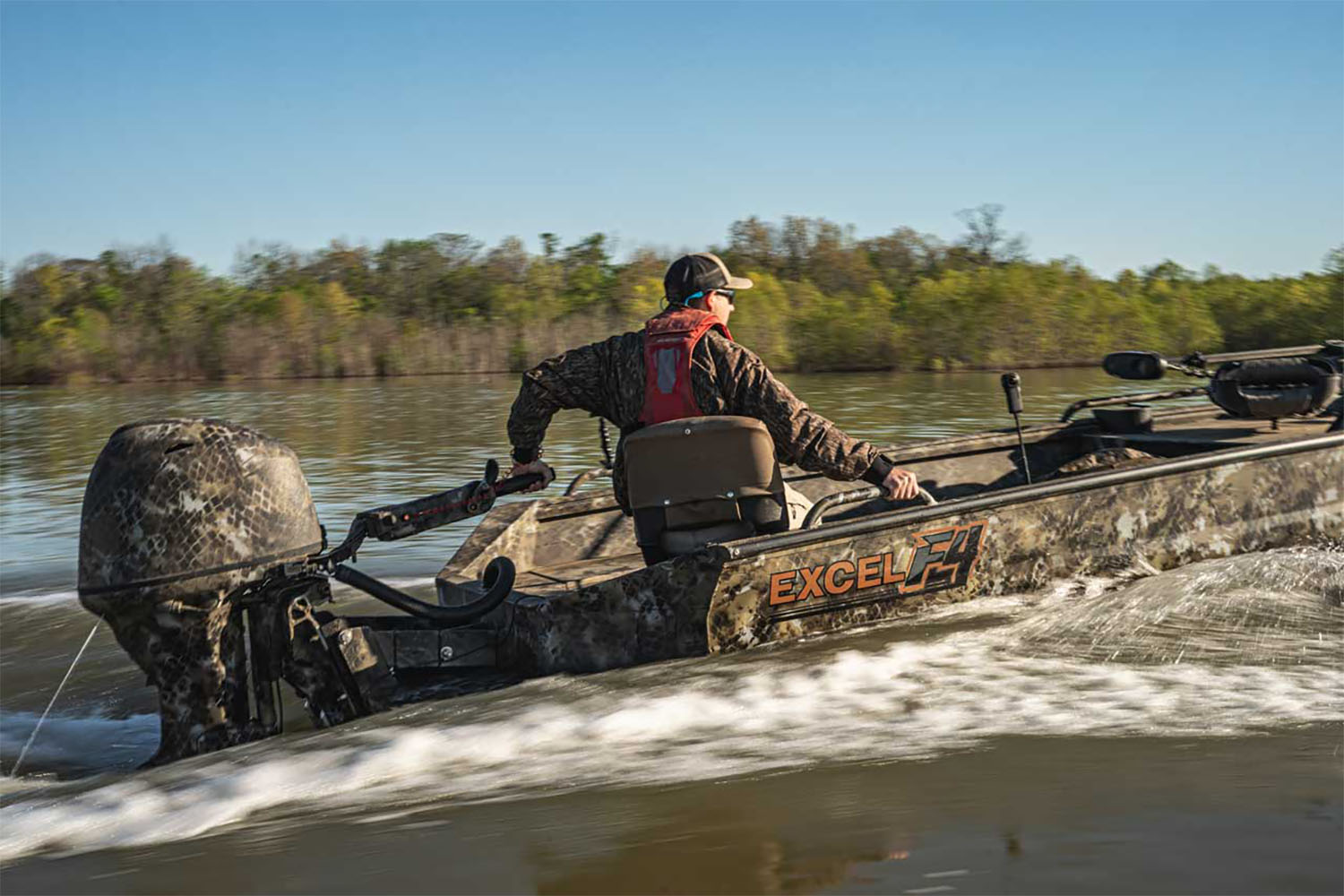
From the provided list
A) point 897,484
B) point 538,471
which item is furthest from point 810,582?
point 538,471

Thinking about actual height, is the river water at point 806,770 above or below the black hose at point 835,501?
below

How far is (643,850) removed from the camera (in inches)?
125

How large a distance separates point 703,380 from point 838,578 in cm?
98

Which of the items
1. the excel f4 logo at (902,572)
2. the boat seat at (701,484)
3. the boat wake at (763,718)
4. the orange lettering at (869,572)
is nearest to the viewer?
the boat wake at (763,718)

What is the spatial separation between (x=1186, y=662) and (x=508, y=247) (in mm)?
47006

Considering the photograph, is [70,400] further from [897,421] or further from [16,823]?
[16,823]

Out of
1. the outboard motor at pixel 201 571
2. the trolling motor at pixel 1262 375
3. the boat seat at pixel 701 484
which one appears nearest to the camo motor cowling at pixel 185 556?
the outboard motor at pixel 201 571

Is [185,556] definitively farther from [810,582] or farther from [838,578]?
[838,578]

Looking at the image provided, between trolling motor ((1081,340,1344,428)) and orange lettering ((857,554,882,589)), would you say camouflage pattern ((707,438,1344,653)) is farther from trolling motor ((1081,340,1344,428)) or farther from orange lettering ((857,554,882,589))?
trolling motor ((1081,340,1344,428))

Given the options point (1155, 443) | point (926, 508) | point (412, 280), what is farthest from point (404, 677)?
point (412, 280)

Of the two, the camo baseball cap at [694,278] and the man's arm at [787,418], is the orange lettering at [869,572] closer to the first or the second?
the man's arm at [787,418]

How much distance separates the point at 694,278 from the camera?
493cm

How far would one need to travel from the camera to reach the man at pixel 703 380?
483cm

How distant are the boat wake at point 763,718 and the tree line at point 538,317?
90.7 feet
